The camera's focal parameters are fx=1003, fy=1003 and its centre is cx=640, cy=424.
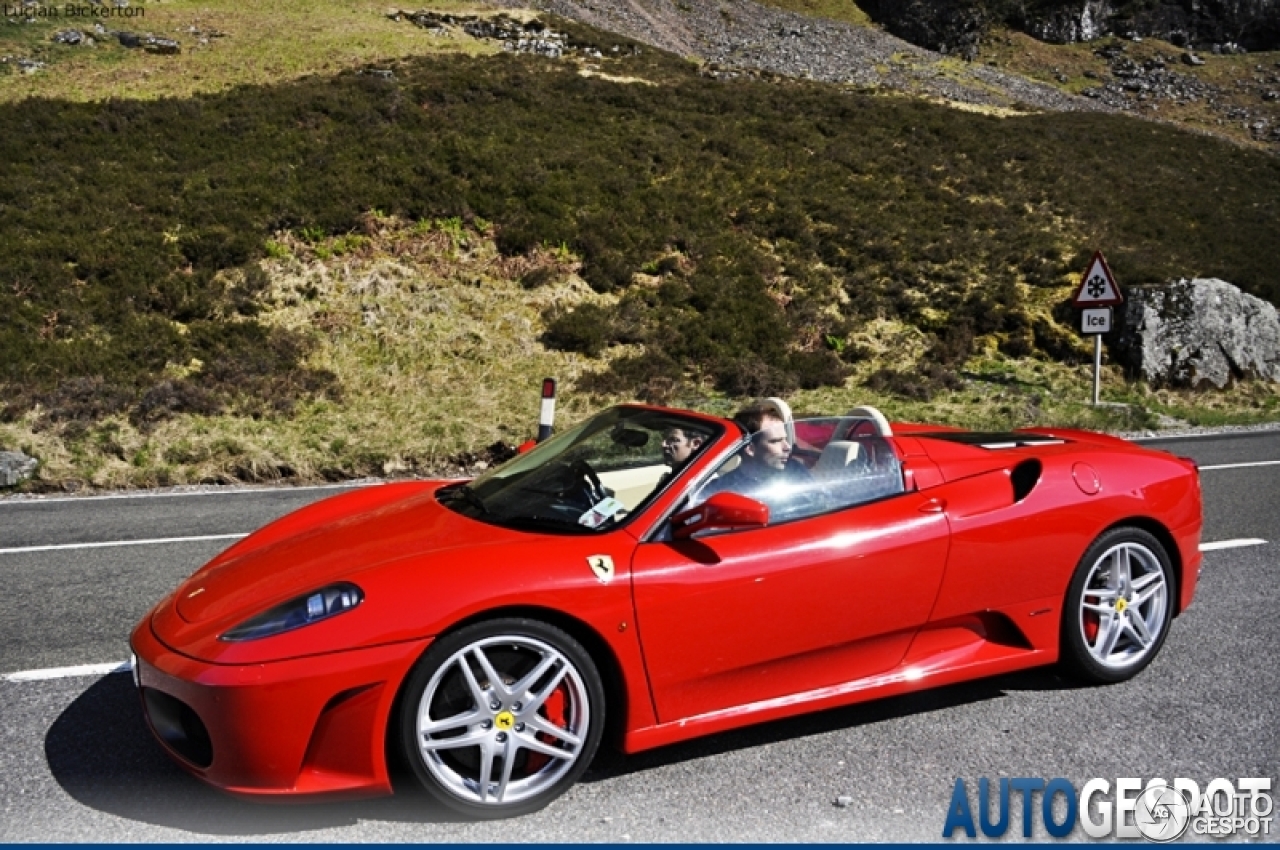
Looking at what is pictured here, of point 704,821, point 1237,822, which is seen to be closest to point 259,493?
point 704,821

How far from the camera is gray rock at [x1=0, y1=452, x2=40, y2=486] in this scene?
388 inches

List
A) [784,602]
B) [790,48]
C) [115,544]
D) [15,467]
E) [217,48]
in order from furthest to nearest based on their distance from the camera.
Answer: [790,48] < [217,48] < [15,467] < [115,544] < [784,602]

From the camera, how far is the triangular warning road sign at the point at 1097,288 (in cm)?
1466

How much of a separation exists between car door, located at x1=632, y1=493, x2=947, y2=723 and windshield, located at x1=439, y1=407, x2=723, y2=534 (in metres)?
0.33

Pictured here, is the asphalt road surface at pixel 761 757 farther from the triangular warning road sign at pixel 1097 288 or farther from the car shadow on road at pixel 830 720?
the triangular warning road sign at pixel 1097 288

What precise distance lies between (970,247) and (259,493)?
694 inches

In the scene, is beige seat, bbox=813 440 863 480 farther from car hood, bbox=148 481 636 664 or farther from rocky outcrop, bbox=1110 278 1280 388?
rocky outcrop, bbox=1110 278 1280 388

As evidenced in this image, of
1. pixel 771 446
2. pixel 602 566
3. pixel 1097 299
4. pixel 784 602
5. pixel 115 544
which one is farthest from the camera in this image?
pixel 1097 299

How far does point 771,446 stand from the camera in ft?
12.7

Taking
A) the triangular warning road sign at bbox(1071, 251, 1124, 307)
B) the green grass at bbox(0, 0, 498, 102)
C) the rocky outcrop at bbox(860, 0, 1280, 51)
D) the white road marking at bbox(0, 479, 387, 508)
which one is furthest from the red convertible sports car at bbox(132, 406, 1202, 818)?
the rocky outcrop at bbox(860, 0, 1280, 51)

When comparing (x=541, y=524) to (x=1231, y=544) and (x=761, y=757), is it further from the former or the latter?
(x=1231, y=544)

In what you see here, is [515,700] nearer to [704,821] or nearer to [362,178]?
[704,821]

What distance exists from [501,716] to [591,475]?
44.6 inches

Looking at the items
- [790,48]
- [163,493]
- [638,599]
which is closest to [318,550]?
[638,599]
